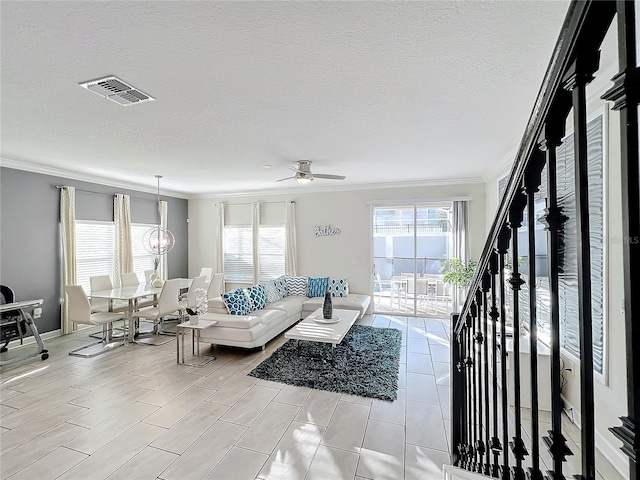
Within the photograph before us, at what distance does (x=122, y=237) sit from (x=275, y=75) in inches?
217

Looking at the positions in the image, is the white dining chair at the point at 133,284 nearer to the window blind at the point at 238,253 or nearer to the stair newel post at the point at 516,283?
the window blind at the point at 238,253

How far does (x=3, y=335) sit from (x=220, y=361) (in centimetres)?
266

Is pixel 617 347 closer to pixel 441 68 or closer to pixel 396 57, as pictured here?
pixel 441 68

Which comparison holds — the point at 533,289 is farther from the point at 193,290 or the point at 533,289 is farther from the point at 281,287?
the point at 281,287

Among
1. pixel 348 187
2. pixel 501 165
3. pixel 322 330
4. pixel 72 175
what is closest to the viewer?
pixel 322 330

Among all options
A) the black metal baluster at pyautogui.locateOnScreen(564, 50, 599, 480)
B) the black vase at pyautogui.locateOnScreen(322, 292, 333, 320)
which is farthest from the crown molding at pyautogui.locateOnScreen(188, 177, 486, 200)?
the black metal baluster at pyautogui.locateOnScreen(564, 50, 599, 480)

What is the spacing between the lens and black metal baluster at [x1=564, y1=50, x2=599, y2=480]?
0.57 meters

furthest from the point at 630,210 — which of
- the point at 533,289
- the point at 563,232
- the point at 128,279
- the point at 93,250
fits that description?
the point at 93,250

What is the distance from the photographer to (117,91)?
2.46 m

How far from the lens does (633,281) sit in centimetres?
47

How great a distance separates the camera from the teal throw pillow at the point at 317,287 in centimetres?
654

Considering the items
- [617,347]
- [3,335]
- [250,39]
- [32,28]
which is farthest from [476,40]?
[3,335]

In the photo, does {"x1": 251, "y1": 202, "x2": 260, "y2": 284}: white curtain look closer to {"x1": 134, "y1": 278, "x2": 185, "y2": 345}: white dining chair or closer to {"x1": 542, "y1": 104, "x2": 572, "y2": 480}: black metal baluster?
{"x1": 134, "y1": 278, "x2": 185, "y2": 345}: white dining chair

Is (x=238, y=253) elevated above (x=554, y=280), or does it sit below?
below
